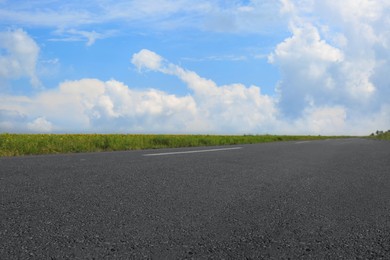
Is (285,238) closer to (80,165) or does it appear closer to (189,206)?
(189,206)

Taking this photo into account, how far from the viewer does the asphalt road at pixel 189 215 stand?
2484 millimetres

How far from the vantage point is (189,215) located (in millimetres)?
3273

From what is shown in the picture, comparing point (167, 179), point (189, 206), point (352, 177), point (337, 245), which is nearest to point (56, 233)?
point (189, 206)

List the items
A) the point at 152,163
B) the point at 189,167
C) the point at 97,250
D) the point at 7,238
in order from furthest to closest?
the point at 152,163, the point at 189,167, the point at 7,238, the point at 97,250

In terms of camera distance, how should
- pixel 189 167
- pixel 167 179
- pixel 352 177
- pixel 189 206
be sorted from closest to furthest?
pixel 189 206
pixel 167 179
pixel 352 177
pixel 189 167

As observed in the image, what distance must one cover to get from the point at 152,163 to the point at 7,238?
426 centimetres

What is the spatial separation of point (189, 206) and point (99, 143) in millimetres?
11978

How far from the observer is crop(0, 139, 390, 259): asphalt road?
248cm

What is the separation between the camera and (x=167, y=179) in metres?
5.07

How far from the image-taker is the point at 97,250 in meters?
2.41

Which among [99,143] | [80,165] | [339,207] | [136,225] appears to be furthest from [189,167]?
[99,143]

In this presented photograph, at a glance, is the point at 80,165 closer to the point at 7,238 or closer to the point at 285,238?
the point at 7,238

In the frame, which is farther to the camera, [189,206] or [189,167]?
[189,167]

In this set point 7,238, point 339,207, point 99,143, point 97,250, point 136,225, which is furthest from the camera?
point 99,143
